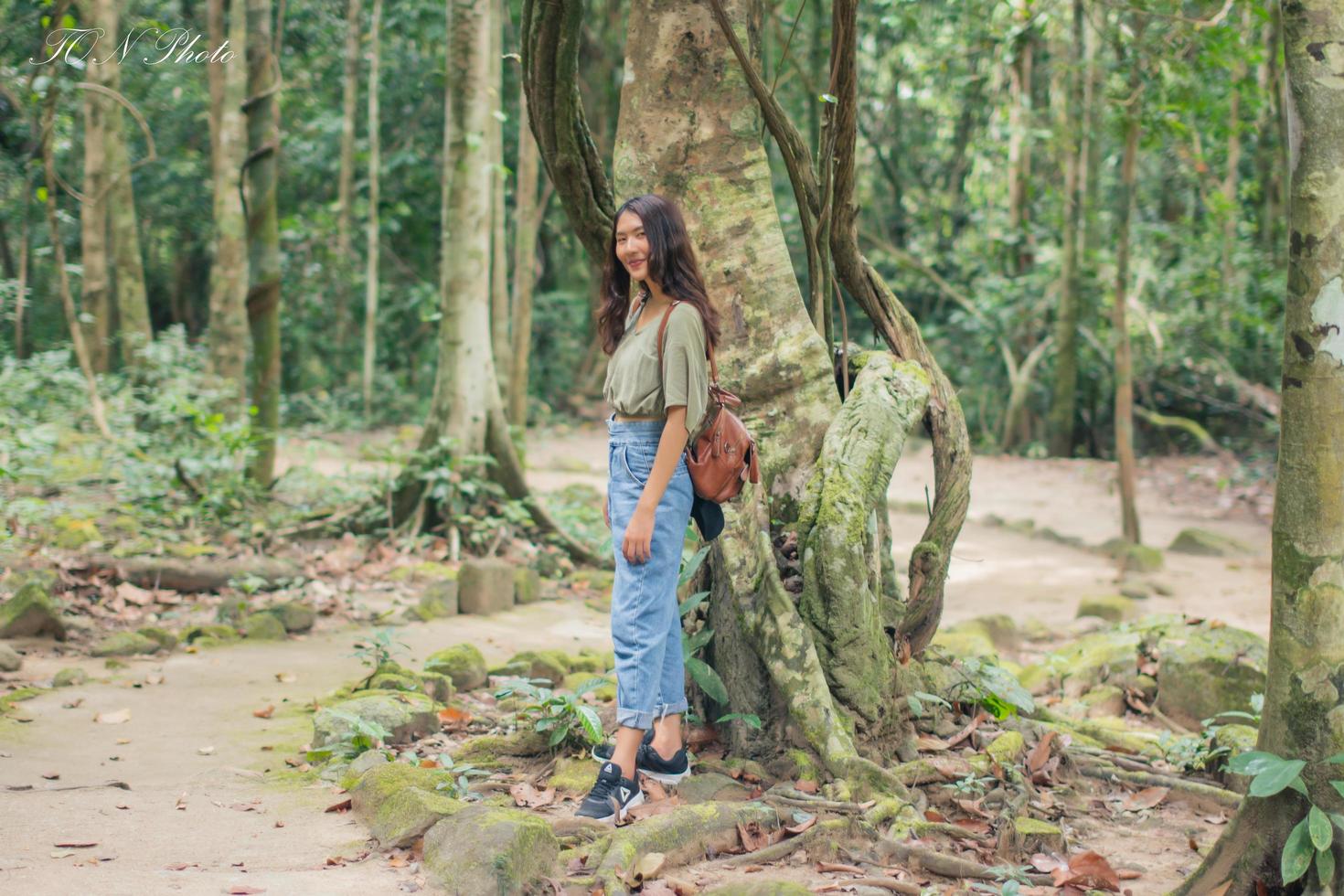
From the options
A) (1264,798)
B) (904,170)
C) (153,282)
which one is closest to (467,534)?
(1264,798)

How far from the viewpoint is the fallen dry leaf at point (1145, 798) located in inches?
169

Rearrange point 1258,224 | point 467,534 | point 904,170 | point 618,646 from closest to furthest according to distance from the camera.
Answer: point 618,646
point 467,534
point 1258,224
point 904,170

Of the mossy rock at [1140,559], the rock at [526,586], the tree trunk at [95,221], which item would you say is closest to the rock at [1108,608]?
the mossy rock at [1140,559]

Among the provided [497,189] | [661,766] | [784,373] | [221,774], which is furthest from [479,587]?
[497,189]

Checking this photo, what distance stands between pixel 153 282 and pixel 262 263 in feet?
51.4

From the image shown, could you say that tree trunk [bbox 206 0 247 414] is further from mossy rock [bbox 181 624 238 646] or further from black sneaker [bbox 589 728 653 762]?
black sneaker [bbox 589 728 653 762]

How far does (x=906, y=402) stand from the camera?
4.41m

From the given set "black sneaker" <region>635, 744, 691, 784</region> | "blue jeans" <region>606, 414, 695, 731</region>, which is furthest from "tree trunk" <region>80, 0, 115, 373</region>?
"black sneaker" <region>635, 744, 691, 784</region>

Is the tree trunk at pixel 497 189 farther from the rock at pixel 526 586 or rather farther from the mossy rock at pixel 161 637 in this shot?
the mossy rock at pixel 161 637

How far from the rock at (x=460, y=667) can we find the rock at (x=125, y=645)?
1602 millimetres

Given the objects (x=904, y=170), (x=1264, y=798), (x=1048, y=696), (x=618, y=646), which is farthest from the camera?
(x=904, y=170)

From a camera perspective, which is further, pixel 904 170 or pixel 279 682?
pixel 904 170

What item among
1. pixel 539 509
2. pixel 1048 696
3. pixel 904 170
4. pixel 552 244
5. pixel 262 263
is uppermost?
pixel 904 170

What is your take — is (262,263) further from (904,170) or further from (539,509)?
(904,170)
